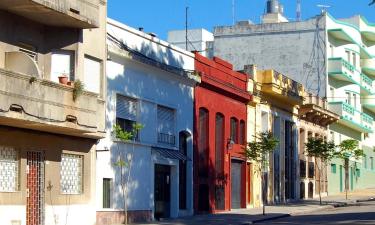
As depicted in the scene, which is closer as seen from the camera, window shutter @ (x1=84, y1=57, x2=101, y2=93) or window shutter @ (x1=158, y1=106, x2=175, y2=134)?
window shutter @ (x1=84, y1=57, x2=101, y2=93)

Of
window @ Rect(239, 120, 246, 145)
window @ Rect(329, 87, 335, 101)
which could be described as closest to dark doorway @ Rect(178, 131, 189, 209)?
window @ Rect(239, 120, 246, 145)

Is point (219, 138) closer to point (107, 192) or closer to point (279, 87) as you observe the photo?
point (279, 87)

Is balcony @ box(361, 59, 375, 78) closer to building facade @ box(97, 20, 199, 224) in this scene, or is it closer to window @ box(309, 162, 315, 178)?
window @ box(309, 162, 315, 178)

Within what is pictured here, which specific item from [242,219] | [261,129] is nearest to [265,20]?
[261,129]

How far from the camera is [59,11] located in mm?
21188

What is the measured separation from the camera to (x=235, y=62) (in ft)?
190

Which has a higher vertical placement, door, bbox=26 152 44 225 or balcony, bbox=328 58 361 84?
balcony, bbox=328 58 361 84

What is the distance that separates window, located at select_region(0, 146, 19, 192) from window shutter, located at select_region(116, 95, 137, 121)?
615 centimetres

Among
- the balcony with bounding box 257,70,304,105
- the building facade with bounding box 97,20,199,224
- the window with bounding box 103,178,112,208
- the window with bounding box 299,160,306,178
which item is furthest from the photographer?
the window with bounding box 299,160,306,178

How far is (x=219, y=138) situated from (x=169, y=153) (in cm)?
621

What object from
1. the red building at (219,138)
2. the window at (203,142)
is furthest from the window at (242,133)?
the window at (203,142)

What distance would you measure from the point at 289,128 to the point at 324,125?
916cm

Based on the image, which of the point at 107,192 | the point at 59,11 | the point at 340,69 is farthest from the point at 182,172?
the point at 340,69

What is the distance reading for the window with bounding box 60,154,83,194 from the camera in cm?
2323
